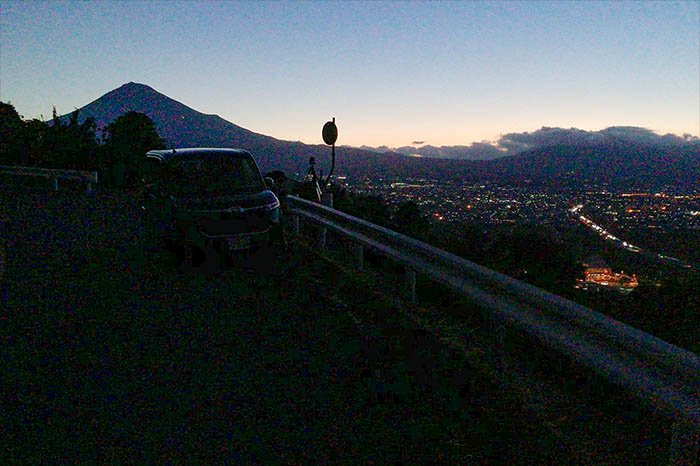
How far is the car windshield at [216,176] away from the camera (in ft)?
33.1

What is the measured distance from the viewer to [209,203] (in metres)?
9.60

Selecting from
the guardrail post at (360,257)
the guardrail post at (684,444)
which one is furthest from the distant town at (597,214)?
the guardrail post at (684,444)

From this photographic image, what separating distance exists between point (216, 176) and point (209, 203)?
2.86ft

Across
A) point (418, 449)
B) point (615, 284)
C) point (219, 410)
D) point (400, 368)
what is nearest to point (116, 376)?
point (219, 410)

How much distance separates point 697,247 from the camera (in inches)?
515

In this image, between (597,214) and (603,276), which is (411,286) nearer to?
(603,276)

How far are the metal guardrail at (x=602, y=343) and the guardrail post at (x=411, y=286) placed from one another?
2.68 ft

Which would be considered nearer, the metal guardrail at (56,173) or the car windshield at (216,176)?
the car windshield at (216,176)

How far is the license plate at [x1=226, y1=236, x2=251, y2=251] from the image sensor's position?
9.55 m

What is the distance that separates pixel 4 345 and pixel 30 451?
8.48 ft

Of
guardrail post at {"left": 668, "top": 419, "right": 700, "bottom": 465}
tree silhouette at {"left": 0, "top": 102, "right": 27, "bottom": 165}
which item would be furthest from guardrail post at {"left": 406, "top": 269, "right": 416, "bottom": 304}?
tree silhouette at {"left": 0, "top": 102, "right": 27, "bottom": 165}

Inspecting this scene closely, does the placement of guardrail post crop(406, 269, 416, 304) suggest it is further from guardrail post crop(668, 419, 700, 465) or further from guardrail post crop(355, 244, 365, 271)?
guardrail post crop(668, 419, 700, 465)

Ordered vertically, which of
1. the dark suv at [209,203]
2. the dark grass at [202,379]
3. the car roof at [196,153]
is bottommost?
the dark grass at [202,379]

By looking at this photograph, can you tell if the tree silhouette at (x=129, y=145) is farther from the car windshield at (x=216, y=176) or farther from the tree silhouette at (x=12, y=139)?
the car windshield at (x=216, y=176)
